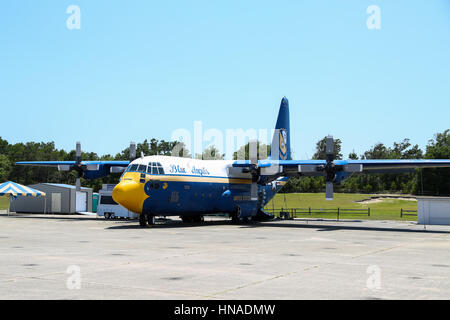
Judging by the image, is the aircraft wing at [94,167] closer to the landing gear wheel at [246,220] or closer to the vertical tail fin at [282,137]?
the landing gear wheel at [246,220]

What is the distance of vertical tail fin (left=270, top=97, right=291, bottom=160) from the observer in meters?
37.7

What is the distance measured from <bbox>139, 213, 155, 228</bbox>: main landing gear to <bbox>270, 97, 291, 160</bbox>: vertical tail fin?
1284 cm

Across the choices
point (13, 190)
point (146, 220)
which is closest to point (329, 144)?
point (146, 220)

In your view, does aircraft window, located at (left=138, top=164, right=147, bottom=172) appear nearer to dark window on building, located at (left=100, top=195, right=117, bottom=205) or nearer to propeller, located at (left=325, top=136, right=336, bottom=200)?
propeller, located at (left=325, top=136, right=336, bottom=200)

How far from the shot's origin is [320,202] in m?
73.3

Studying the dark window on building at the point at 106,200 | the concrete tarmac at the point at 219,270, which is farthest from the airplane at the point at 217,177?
the concrete tarmac at the point at 219,270

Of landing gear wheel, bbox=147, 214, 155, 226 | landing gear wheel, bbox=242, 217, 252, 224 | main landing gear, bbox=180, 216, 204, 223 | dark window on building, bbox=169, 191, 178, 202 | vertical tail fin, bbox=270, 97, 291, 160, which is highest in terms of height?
vertical tail fin, bbox=270, 97, 291, 160

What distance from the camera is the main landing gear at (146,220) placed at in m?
28.0

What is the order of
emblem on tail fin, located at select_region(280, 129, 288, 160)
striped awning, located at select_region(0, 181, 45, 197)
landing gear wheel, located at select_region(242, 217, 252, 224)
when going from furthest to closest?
striped awning, located at select_region(0, 181, 45, 197), emblem on tail fin, located at select_region(280, 129, 288, 160), landing gear wheel, located at select_region(242, 217, 252, 224)

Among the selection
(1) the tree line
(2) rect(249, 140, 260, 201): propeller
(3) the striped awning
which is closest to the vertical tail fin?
(2) rect(249, 140, 260, 201): propeller

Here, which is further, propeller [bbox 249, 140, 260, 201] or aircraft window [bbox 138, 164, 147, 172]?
propeller [bbox 249, 140, 260, 201]

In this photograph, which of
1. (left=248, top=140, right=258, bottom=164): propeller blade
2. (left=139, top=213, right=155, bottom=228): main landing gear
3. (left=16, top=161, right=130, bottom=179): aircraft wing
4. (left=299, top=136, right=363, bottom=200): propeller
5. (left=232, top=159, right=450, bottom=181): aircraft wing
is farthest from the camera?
(left=16, top=161, right=130, bottom=179): aircraft wing

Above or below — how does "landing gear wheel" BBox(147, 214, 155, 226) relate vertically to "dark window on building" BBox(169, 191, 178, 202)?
below
